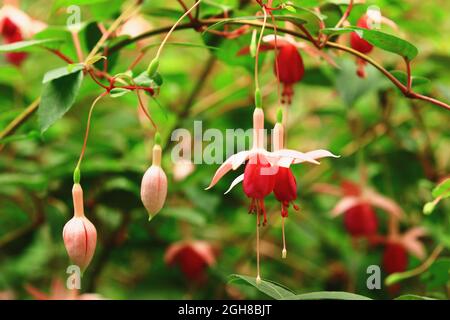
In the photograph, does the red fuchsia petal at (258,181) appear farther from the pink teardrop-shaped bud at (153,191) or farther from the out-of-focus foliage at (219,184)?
the out-of-focus foliage at (219,184)

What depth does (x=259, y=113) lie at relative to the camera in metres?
0.58

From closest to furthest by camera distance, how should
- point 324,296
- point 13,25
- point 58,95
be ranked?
point 324,296
point 58,95
point 13,25

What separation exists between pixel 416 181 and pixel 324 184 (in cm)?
20

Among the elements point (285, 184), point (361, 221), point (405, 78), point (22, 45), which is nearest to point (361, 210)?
point (361, 221)

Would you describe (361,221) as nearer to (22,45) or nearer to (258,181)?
(258,181)

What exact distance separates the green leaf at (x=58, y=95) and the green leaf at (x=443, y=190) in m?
0.38

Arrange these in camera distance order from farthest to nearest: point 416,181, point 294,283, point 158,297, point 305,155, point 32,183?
point 294,283, point 416,181, point 158,297, point 32,183, point 305,155

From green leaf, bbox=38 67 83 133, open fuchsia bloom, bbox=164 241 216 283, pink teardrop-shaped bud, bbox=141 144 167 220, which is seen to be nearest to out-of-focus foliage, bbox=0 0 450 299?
open fuchsia bloom, bbox=164 241 216 283

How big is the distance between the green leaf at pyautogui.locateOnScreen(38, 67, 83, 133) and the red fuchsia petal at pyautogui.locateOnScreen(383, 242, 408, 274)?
0.62 meters

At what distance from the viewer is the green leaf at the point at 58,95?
0.61m

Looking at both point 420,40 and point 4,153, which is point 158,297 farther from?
point 420,40

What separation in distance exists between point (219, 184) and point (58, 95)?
41 cm

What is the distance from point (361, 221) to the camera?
0.96 meters
